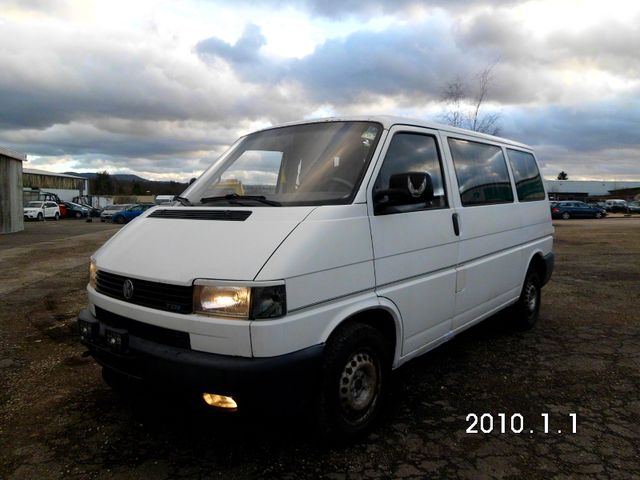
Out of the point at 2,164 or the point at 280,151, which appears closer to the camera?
the point at 280,151

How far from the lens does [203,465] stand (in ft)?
9.18

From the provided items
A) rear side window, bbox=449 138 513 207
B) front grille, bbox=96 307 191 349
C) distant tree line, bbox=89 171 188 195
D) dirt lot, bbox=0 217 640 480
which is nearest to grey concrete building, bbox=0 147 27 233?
dirt lot, bbox=0 217 640 480

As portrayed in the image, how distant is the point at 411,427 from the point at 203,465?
1.41 meters

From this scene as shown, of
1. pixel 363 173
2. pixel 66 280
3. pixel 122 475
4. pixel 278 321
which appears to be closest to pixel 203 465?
pixel 122 475

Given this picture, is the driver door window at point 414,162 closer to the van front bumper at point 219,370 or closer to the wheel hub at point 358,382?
the wheel hub at point 358,382

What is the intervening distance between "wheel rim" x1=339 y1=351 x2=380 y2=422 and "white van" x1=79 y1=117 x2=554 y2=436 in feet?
0.04

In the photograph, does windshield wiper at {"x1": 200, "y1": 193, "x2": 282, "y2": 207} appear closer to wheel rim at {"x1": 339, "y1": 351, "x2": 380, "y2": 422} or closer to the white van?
the white van

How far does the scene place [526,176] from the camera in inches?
217

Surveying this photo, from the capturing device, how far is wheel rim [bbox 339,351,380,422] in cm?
290

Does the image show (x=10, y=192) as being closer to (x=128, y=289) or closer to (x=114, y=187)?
(x=128, y=289)

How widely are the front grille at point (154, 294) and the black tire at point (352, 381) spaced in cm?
86

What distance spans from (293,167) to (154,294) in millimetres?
1341

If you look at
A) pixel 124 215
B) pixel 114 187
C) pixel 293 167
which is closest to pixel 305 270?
pixel 293 167

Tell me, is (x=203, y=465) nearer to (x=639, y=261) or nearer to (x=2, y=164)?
(x=639, y=261)
